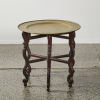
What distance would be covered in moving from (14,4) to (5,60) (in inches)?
57.4

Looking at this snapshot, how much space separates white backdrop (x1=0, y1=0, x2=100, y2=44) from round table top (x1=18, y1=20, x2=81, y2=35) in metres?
1.63

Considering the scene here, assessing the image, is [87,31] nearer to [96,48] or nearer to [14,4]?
[96,48]

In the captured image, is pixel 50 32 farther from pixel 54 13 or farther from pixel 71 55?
pixel 54 13

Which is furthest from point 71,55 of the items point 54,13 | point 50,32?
point 54,13

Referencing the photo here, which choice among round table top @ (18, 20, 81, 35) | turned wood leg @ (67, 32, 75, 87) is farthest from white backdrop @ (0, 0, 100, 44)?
turned wood leg @ (67, 32, 75, 87)

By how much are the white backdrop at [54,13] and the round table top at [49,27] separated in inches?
64.1

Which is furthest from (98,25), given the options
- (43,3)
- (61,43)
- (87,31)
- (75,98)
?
(75,98)

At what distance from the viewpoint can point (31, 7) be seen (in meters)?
5.19

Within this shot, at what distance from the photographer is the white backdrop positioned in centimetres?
516

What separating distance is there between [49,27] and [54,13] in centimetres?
195

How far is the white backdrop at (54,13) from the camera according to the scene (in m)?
5.16

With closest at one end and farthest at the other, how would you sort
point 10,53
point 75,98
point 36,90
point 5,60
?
1. point 75,98
2. point 36,90
3. point 5,60
4. point 10,53

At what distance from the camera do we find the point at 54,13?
5.21 metres

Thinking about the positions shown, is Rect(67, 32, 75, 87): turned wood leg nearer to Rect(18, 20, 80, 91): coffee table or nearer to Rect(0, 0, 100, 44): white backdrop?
Rect(18, 20, 80, 91): coffee table
